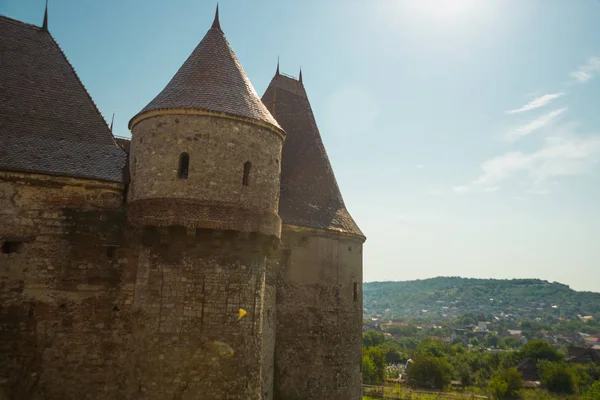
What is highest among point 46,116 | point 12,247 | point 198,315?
point 46,116

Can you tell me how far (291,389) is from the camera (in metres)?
16.8

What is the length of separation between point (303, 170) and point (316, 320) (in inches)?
249

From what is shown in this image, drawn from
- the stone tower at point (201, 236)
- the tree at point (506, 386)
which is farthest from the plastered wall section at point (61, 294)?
the tree at point (506, 386)

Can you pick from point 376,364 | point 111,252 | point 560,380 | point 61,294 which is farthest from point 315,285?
point 560,380

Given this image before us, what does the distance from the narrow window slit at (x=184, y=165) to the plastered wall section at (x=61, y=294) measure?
2374 millimetres

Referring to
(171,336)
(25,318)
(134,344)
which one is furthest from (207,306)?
(25,318)

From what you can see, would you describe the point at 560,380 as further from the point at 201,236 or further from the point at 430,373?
the point at 201,236

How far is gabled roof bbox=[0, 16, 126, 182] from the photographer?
13.0m

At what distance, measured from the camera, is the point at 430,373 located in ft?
226

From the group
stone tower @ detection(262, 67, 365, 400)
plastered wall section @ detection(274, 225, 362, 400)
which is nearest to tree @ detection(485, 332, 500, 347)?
stone tower @ detection(262, 67, 365, 400)

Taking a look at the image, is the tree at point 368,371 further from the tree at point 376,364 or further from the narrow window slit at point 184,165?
the narrow window slit at point 184,165

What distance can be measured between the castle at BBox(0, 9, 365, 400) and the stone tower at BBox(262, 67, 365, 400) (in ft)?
14.1

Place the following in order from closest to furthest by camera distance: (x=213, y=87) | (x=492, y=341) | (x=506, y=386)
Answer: (x=213, y=87), (x=506, y=386), (x=492, y=341)

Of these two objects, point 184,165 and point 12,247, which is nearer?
point 12,247
